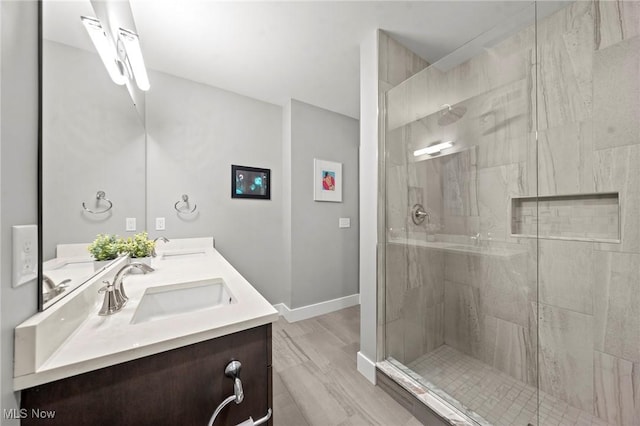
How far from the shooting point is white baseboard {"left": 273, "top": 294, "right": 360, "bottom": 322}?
2.53m

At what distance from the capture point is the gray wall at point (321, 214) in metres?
2.57

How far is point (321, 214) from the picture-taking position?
2.75 meters

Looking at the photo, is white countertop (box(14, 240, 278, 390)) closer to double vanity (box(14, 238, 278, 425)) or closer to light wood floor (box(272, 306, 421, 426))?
double vanity (box(14, 238, 278, 425))

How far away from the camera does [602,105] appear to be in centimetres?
124

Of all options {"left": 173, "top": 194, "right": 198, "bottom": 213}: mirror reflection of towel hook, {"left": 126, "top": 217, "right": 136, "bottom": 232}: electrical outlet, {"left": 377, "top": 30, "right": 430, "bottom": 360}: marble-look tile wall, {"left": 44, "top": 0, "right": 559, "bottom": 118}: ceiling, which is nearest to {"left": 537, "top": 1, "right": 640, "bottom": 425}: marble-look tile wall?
{"left": 44, "top": 0, "right": 559, "bottom": 118}: ceiling

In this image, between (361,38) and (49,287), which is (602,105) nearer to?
(361,38)

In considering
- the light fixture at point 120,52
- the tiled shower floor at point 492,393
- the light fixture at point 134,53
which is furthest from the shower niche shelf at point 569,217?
the light fixture at point 134,53

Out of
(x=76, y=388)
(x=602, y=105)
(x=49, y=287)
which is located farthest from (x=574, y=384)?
(x=49, y=287)

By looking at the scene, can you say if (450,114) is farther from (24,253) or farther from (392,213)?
(24,253)

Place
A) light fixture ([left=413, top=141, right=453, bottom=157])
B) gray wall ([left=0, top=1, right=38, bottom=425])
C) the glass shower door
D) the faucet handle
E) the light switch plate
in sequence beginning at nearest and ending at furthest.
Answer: gray wall ([left=0, top=1, right=38, bottom=425]) → the faucet handle → the glass shower door → light fixture ([left=413, top=141, right=453, bottom=157]) → the light switch plate

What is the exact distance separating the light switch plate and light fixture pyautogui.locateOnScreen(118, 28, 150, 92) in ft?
7.25

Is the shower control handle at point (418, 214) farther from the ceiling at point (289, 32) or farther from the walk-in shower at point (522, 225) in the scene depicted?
the ceiling at point (289, 32)

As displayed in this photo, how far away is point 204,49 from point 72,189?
1.56 meters

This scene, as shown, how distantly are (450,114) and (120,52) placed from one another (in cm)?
218
